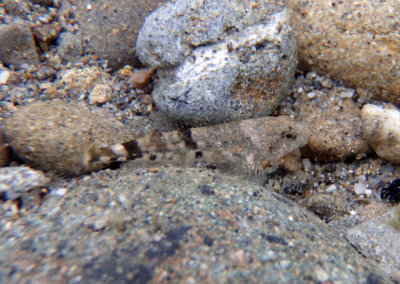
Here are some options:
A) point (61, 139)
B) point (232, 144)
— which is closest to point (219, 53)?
point (232, 144)

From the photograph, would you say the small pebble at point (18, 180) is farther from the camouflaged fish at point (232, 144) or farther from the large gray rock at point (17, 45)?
the large gray rock at point (17, 45)

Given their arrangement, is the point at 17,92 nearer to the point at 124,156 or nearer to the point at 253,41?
the point at 124,156

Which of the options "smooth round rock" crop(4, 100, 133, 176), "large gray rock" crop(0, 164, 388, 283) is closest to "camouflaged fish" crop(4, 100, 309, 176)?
"smooth round rock" crop(4, 100, 133, 176)

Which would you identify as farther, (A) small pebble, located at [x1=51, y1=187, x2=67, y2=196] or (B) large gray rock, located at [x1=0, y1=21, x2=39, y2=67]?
(B) large gray rock, located at [x1=0, y1=21, x2=39, y2=67]

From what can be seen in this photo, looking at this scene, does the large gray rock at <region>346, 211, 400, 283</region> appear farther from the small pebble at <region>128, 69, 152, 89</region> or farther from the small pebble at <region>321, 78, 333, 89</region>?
the small pebble at <region>128, 69, 152, 89</region>

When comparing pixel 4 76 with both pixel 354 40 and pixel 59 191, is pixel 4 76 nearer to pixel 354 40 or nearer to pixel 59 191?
pixel 59 191
